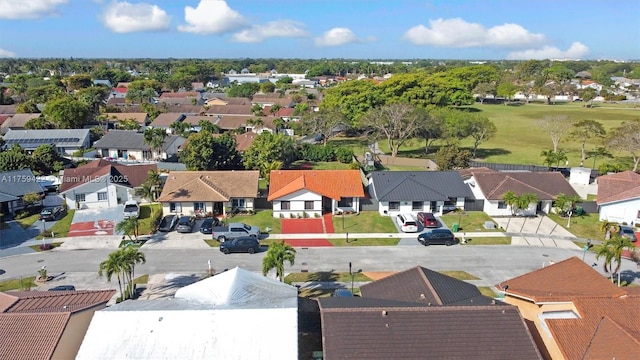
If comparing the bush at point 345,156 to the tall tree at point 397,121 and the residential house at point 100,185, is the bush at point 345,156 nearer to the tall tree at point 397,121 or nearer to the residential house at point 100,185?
the tall tree at point 397,121

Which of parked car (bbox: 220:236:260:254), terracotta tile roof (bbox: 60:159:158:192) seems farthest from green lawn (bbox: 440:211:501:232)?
terracotta tile roof (bbox: 60:159:158:192)

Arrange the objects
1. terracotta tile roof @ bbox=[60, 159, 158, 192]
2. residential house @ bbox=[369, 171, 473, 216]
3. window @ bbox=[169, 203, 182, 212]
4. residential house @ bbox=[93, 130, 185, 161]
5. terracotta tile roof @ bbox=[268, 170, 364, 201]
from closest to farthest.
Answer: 1. window @ bbox=[169, 203, 182, 212]
2. terracotta tile roof @ bbox=[268, 170, 364, 201]
3. residential house @ bbox=[369, 171, 473, 216]
4. terracotta tile roof @ bbox=[60, 159, 158, 192]
5. residential house @ bbox=[93, 130, 185, 161]

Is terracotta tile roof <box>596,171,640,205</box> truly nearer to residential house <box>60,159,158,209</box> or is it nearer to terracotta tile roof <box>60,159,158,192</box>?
residential house <box>60,159,158,209</box>

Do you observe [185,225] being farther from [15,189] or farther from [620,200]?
[620,200]

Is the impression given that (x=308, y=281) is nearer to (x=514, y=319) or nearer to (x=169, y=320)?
(x=169, y=320)

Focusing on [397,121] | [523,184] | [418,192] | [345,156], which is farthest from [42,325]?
[397,121]

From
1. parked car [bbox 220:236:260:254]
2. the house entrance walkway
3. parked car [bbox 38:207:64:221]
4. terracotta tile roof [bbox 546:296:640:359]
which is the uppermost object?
terracotta tile roof [bbox 546:296:640:359]
